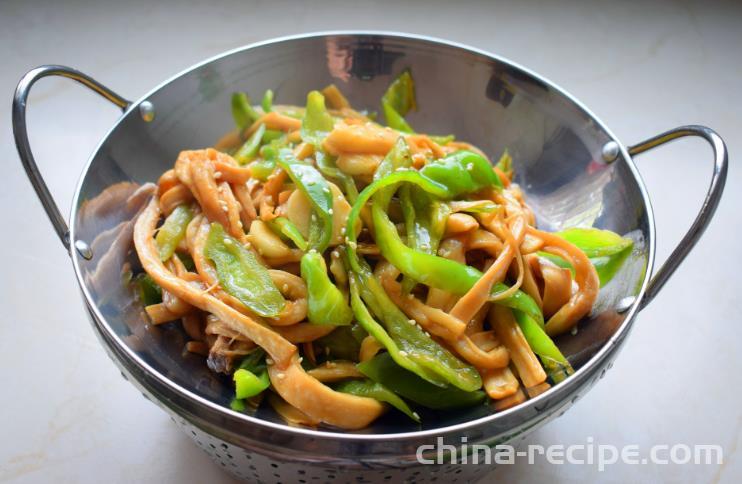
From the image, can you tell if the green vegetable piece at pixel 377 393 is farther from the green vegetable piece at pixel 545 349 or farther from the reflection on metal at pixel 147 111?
the reflection on metal at pixel 147 111

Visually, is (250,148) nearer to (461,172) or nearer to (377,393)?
(461,172)

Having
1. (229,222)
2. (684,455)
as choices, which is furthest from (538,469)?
(229,222)

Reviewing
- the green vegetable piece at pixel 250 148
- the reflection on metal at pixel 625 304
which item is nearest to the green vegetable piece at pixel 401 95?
the green vegetable piece at pixel 250 148

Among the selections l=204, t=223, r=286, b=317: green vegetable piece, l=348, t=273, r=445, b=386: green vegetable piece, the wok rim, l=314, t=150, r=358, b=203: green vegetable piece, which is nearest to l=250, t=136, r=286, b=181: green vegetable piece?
l=314, t=150, r=358, b=203: green vegetable piece

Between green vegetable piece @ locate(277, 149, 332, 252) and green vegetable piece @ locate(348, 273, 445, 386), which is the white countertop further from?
green vegetable piece @ locate(277, 149, 332, 252)

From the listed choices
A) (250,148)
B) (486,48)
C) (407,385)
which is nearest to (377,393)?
(407,385)

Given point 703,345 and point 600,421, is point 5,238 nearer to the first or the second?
point 600,421

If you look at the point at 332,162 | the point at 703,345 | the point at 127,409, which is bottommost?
the point at 127,409
